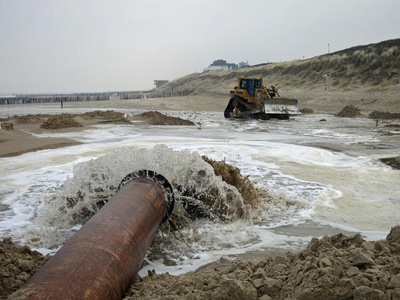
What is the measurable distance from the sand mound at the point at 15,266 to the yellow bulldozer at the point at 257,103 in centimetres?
1896

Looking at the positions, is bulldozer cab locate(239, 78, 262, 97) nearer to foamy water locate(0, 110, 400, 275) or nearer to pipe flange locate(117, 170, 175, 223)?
foamy water locate(0, 110, 400, 275)

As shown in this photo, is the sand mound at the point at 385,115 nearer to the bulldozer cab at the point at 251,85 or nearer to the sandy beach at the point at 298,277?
the bulldozer cab at the point at 251,85

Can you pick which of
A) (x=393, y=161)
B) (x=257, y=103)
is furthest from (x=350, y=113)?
(x=393, y=161)

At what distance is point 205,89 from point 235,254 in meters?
59.1

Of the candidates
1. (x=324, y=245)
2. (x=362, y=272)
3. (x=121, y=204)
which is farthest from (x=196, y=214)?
(x=362, y=272)

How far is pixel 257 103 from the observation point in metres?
22.8

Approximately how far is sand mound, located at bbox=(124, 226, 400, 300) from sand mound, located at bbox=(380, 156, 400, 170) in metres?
5.95

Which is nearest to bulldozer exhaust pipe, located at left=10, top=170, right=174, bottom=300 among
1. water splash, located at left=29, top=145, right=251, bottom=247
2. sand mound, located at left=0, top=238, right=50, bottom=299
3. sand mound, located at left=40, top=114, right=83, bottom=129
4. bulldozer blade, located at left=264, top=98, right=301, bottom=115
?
sand mound, located at left=0, top=238, right=50, bottom=299

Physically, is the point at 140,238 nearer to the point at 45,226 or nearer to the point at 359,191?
the point at 45,226

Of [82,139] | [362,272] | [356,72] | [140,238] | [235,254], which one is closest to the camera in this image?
[362,272]

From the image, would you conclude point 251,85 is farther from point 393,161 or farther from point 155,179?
point 155,179

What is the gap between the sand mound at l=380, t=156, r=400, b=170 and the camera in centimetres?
805

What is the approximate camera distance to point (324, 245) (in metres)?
2.84

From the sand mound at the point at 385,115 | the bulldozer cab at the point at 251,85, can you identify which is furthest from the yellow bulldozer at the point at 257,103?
the sand mound at the point at 385,115
